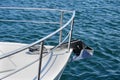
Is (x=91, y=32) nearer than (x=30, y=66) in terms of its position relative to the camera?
No

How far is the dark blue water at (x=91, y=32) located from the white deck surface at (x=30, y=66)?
214cm

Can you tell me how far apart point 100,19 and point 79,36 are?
3.58 meters

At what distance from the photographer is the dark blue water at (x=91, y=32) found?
9.76 metres

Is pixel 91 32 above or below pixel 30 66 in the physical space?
below

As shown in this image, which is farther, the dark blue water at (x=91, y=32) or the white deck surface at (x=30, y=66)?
the dark blue water at (x=91, y=32)

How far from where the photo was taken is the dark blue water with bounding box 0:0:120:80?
9762mm

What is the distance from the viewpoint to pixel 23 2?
1958cm

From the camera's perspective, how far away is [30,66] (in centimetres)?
662

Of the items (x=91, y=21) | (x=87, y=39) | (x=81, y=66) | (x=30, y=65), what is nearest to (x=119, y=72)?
(x=81, y=66)

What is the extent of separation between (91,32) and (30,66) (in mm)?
7473

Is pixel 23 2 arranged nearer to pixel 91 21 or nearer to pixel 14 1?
pixel 14 1

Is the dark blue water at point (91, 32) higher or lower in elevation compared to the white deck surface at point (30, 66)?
lower

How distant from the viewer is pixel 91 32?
45.1 feet

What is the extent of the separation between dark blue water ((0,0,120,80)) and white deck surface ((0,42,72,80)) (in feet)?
7.01
